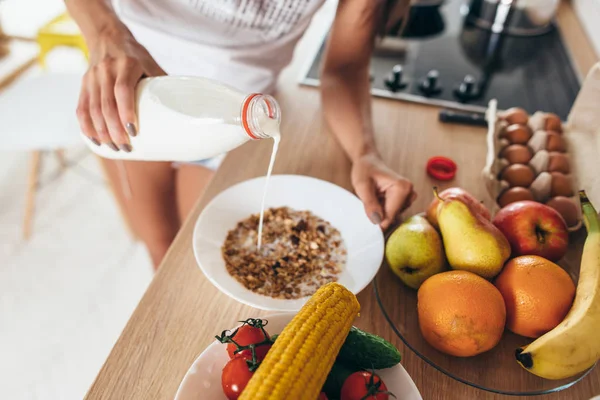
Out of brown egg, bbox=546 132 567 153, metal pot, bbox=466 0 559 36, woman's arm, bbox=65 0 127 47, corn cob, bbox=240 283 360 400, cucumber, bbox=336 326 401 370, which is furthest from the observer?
metal pot, bbox=466 0 559 36

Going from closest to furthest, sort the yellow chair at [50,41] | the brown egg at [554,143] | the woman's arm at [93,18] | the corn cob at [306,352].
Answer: the corn cob at [306,352] < the woman's arm at [93,18] < the brown egg at [554,143] < the yellow chair at [50,41]

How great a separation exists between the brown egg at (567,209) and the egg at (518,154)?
12cm

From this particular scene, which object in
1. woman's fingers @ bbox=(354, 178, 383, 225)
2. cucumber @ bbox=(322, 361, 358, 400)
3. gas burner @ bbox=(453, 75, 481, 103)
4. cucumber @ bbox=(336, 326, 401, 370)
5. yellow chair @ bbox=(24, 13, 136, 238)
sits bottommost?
yellow chair @ bbox=(24, 13, 136, 238)

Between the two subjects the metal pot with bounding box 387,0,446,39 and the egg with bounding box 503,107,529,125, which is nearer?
the egg with bounding box 503,107,529,125

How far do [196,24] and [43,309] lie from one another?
1256 mm

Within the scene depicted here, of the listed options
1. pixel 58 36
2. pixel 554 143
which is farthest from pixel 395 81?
pixel 58 36

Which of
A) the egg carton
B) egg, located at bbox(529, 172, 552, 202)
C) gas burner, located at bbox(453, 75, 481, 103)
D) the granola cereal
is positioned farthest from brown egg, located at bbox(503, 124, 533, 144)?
the granola cereal

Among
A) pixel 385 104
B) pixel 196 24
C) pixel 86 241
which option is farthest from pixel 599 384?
pixel 86 241

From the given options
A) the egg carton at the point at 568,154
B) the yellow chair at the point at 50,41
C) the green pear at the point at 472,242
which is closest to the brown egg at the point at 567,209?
the egg carton at the point at 568,154

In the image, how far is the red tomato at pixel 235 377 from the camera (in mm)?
465

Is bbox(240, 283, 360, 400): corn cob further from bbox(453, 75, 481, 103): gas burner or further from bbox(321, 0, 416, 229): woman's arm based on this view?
bbox(453, 75, 481, 103): gas burner

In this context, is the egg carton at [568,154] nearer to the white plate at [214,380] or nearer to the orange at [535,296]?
the orange at [535,296]

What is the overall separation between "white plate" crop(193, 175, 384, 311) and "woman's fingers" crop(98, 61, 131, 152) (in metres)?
0.20

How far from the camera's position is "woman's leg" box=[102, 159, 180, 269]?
1092 millimetres
